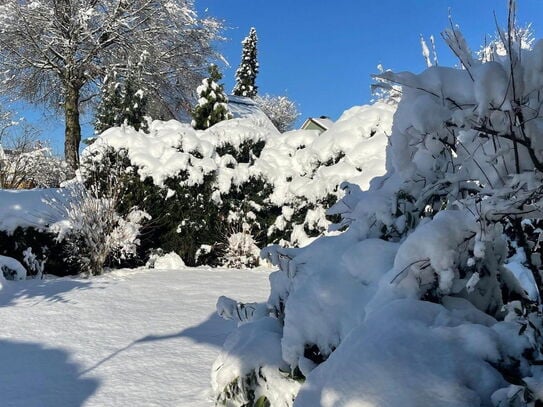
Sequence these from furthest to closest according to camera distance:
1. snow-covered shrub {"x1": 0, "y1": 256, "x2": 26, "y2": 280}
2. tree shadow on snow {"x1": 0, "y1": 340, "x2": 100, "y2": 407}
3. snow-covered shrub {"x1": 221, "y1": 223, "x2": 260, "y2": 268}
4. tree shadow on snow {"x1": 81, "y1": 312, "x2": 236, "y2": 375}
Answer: snow-covered shrub {"x1": 221, "y1": 223, "x2": 260, "y2": 268}
snow-covered shrub {"x1": 0, "y1": 256, "x2": 26, "y2": 280}
tree shadow on snow {"x1": 81, "y1": 312, "x2": 236, "y2": 375}
tree shadow on snow {"x1": 0, "y1": 340, "x2": 100, "y2": 407}

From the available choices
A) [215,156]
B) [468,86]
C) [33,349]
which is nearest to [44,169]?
[215,156]

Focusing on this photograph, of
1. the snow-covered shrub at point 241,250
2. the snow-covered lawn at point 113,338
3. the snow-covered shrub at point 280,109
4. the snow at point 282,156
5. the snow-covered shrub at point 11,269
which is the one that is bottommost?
the snow-covered lawn at point 113,338


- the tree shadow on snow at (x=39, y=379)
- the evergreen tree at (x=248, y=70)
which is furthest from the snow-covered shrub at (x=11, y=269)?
the evergreen tree at (x=248, y=70)

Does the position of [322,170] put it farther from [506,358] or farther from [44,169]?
[44,169]

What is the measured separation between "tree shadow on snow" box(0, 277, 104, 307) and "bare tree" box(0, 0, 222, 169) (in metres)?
7.81

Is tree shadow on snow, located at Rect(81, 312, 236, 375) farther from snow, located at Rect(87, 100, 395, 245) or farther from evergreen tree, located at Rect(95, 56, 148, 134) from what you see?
evergreen tree, located at Rect(95, 56, 148, 134)

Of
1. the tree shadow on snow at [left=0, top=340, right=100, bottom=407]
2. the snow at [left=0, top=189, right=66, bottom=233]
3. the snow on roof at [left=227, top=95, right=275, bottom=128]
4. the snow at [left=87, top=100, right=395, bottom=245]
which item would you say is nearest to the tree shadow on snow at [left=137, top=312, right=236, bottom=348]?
the tree shadow on snow at [left=0, top=340, right=100, bottom=407]

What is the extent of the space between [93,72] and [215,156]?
9.57 metres

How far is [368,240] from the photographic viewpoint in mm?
1881

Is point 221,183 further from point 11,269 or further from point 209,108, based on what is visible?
point 209,108

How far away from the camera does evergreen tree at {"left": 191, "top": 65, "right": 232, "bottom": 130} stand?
14.6 meters

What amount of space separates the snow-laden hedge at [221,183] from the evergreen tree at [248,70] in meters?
32.5

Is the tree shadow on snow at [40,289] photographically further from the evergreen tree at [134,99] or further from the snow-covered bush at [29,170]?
the evergreen tree at [134,99]

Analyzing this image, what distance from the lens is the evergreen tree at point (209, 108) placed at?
14.6m
